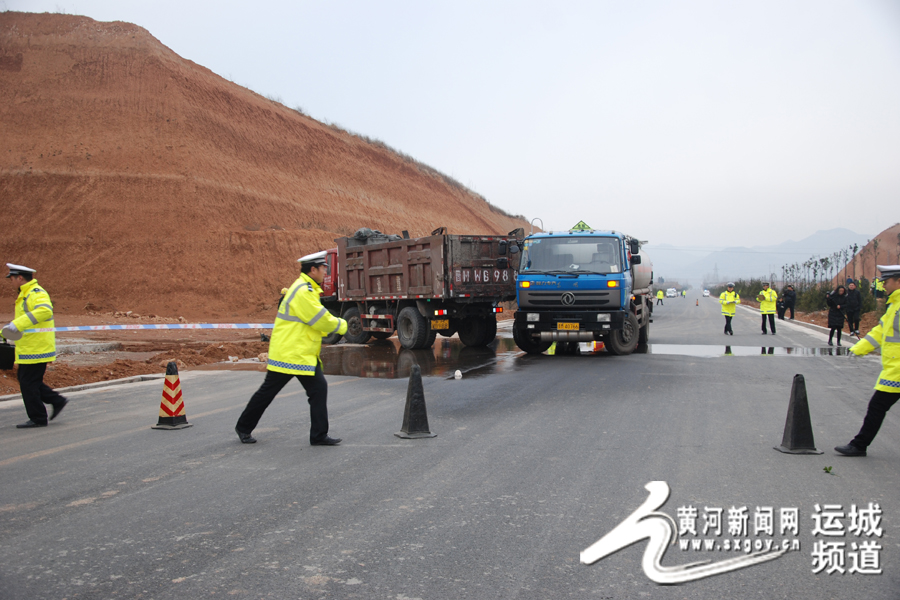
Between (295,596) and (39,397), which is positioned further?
(39,397)

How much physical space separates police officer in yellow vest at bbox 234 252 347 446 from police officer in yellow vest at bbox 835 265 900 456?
475 cm

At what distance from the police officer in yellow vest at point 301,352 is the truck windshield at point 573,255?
8.77m

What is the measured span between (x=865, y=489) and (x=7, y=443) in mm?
7876

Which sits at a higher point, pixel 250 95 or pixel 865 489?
pixel 250 95

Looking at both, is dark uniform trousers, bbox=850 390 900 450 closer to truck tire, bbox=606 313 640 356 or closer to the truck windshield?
the truck windshield

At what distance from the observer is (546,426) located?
25.0 feet

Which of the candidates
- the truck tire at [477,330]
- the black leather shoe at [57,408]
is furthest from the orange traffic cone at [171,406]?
the truck tire at [477,330]

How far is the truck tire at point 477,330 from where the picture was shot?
59.2ft

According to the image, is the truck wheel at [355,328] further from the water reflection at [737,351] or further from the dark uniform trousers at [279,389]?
the dark uniform trousers at [279,389]

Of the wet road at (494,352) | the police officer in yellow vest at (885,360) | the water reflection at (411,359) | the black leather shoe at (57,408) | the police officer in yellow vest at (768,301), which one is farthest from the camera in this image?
the police officer in yellow vest at (768,301)

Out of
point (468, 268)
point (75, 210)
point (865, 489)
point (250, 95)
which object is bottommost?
point (865, 489)

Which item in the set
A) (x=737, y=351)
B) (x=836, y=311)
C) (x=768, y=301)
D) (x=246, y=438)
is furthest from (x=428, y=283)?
(x=768, y=301)

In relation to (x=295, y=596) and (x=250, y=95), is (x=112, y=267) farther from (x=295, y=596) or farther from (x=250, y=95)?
(x=295, y=596)

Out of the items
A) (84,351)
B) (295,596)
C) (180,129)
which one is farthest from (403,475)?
(180,129)
